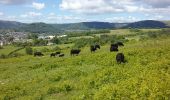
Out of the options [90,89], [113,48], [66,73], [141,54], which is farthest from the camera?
[113,48]

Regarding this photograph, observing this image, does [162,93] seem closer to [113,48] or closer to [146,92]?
[146,92]

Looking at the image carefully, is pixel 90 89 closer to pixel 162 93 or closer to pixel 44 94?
pixel 44 94

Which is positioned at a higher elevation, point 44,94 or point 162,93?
point 162,93

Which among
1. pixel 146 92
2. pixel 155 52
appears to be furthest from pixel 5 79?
pixel 146 92

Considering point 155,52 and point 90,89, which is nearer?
point 90,89

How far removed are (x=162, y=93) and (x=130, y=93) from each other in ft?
6.19

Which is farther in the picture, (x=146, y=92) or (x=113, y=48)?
(x=113, y=48)

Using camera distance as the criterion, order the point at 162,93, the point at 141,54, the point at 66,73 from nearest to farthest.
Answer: the point at 162,93 < the point at 66,73 < the point at 141,54

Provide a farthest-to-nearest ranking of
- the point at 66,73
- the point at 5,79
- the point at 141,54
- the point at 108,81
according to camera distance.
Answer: the point at 141,54 < the point at 5,79 < the point at 66,73 < the point at 108,81

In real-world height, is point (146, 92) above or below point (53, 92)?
above

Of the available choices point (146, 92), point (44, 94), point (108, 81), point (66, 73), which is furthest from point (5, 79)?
point (146, 92)

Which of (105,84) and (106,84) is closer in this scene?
(105,84)

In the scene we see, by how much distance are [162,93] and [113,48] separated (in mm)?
28384

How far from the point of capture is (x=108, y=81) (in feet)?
67.9
